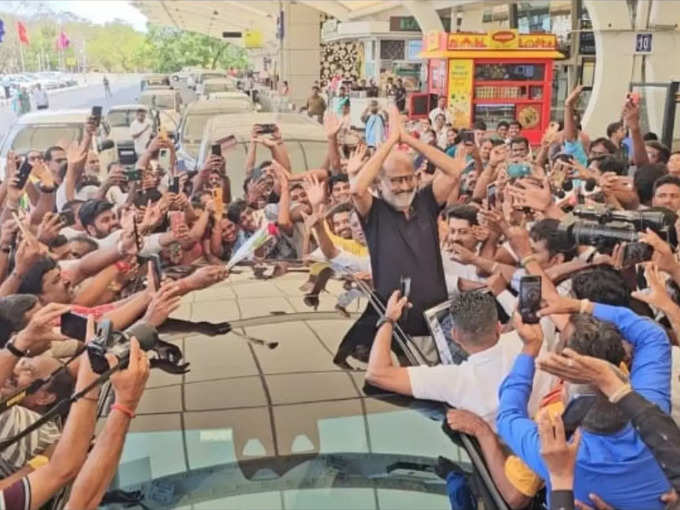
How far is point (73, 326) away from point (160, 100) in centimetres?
2244

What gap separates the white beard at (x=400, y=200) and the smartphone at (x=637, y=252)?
48.1 inches

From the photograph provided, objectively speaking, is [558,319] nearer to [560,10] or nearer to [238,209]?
[238,209]

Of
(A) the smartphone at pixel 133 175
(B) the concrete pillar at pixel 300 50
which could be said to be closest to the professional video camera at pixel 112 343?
(A) the smartphone at pixel 133 175

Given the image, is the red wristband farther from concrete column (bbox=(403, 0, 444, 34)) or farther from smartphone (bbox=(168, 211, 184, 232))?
concrete column (bbox=(403, 0, 444, 34))

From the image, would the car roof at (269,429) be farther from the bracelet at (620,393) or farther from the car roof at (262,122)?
the car roof at (262,122)

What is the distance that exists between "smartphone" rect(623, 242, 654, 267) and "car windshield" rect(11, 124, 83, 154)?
345 inches

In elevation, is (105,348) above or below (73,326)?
above

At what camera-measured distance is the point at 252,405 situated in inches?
102

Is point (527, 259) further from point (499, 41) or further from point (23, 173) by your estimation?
point (499, 41)

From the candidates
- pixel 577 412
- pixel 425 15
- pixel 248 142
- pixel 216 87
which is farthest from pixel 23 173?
pixel 216 87

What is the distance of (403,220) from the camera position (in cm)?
411

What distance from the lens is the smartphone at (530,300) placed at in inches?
109

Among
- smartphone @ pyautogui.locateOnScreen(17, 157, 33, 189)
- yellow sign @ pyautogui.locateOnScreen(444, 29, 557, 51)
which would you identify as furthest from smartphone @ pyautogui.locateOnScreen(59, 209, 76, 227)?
yellow sign @ pyautogui.locateOnScreen(444, 29, 557, 51)

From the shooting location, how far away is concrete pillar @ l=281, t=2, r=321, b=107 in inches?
1352
